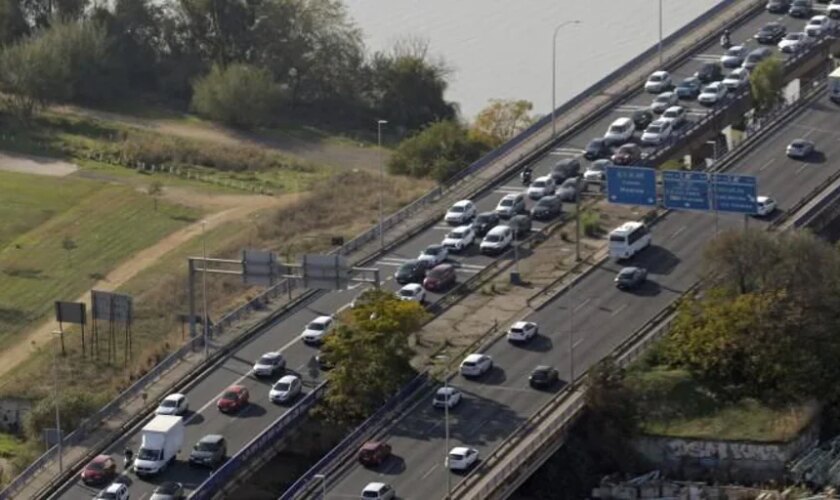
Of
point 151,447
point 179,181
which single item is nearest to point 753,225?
point 151,447

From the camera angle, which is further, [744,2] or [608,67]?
[608,67]

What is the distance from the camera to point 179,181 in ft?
488

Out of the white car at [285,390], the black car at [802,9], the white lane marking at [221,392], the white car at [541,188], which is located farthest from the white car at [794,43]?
the white car at [285,390]

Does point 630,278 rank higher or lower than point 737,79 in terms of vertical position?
lower

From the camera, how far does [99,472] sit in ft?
330

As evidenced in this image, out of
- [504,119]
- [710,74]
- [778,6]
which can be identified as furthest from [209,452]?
[778,6]

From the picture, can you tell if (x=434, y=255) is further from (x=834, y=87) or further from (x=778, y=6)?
(x=778, y=6)

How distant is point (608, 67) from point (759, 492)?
73.9m

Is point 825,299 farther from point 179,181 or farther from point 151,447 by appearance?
point 179,181

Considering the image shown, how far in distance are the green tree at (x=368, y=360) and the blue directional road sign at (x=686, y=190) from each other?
15496 millimetres

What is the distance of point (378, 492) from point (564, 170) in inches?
1391

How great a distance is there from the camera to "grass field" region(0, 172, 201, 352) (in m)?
130

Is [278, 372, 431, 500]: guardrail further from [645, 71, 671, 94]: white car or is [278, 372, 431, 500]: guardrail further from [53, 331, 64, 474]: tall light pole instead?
[645, 71, 671, 94]: white car

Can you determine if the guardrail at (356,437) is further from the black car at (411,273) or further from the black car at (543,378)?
the black car at (411,273)
